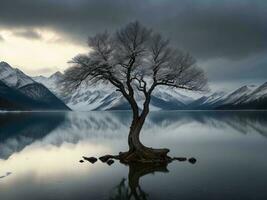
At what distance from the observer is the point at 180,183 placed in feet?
93.2

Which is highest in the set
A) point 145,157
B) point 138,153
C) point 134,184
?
point 138,153

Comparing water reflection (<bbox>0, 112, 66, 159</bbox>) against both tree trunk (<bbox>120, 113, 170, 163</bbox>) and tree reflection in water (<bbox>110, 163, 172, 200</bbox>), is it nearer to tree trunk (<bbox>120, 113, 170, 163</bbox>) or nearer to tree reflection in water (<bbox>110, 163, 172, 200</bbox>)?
tree trunk (<bbox>120, 113, 170, 163</bbox>)

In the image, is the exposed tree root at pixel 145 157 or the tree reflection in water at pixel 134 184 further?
the exposed tree root at pixel 145 157

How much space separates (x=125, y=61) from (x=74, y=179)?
50.4 feet

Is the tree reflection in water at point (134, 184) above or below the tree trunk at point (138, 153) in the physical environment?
below

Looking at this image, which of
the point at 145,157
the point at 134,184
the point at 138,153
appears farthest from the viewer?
the point at 138,153

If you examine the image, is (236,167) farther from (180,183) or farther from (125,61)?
(125,61)

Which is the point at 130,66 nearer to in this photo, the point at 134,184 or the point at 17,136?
the point at 134,184

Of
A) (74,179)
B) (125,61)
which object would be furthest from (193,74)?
(74,179)

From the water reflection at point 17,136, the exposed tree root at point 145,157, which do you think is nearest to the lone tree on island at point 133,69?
the exposed tree root at point 145,157

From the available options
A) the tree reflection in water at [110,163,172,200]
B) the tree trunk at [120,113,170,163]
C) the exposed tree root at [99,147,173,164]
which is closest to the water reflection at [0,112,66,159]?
the exposed tree root at [99,147,173,164]

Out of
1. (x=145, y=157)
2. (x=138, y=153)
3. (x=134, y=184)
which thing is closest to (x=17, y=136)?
(x=138, y=153)

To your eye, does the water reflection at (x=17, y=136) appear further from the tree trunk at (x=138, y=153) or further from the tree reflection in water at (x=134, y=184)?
the tree reflection in water at (x=134, y=184)

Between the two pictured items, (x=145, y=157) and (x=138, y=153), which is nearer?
(x=145, y=157)
